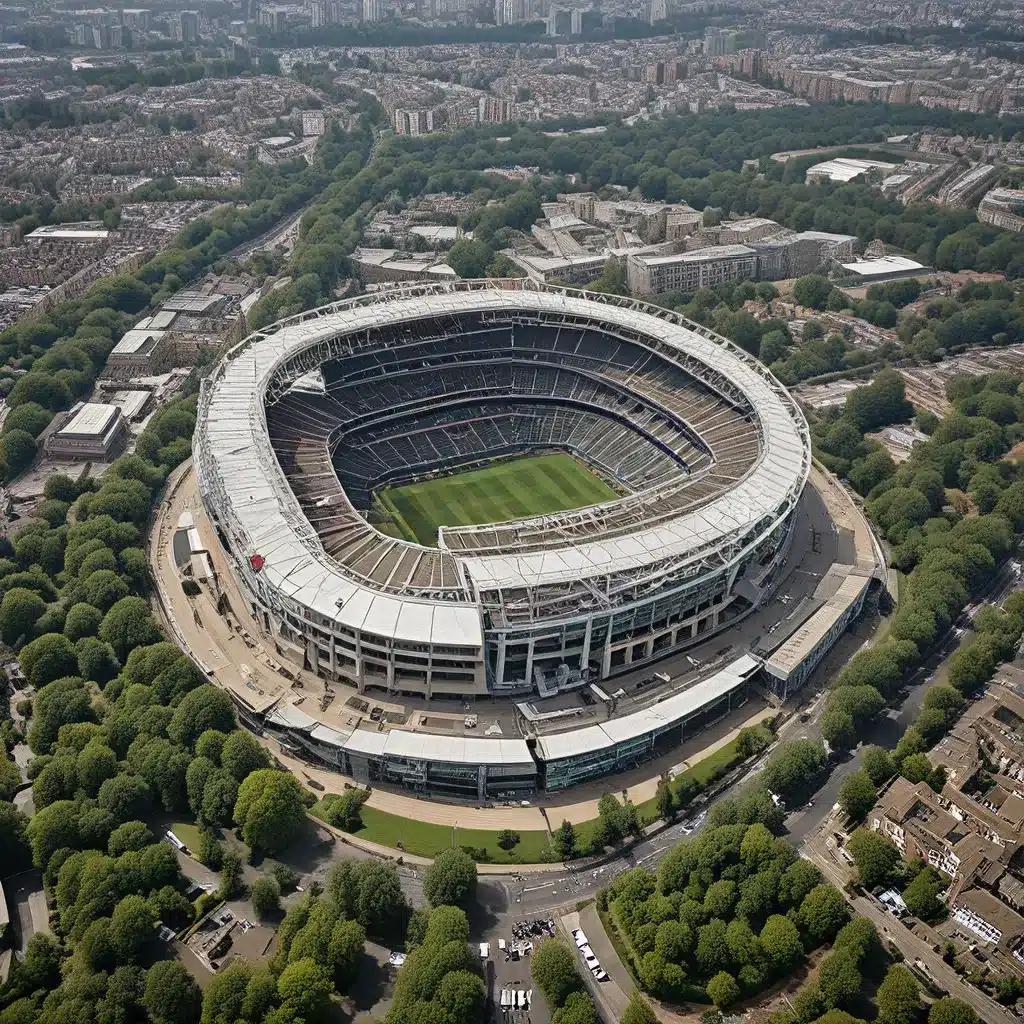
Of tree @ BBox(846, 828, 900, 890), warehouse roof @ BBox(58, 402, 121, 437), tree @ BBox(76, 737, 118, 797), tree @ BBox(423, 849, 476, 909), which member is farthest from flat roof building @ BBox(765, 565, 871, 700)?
warehouse roof @ BBox(58, 402, 121, 437)

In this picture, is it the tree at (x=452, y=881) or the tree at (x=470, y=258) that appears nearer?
the tree at (x=452, y=881)

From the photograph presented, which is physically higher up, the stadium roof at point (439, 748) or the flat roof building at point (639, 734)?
the stadium roof at point (439, 748)

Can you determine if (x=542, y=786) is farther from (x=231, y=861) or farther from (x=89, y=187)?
(x=89, y=187)

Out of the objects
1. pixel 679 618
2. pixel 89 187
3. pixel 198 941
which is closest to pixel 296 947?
pixel 198 941

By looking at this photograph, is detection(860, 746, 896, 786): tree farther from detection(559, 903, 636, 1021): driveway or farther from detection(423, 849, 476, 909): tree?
detection(423, 849, 476, 909): tree

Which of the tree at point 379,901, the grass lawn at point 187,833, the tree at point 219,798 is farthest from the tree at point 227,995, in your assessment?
the tree at point 219,798

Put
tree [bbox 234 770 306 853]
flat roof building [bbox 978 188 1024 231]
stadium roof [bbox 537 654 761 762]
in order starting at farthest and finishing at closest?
1. flat roof building [bbox 978 188 1024 231]
2. stadium roof [bbox 537 654 761 762]
3. tree [bbox 234 770 306 853]

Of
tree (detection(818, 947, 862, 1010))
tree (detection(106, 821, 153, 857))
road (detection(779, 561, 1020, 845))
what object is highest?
tree (detection(818, 947, 862, 1010))

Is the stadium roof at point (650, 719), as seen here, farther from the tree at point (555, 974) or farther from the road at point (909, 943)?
the tree at point (555, 974)
